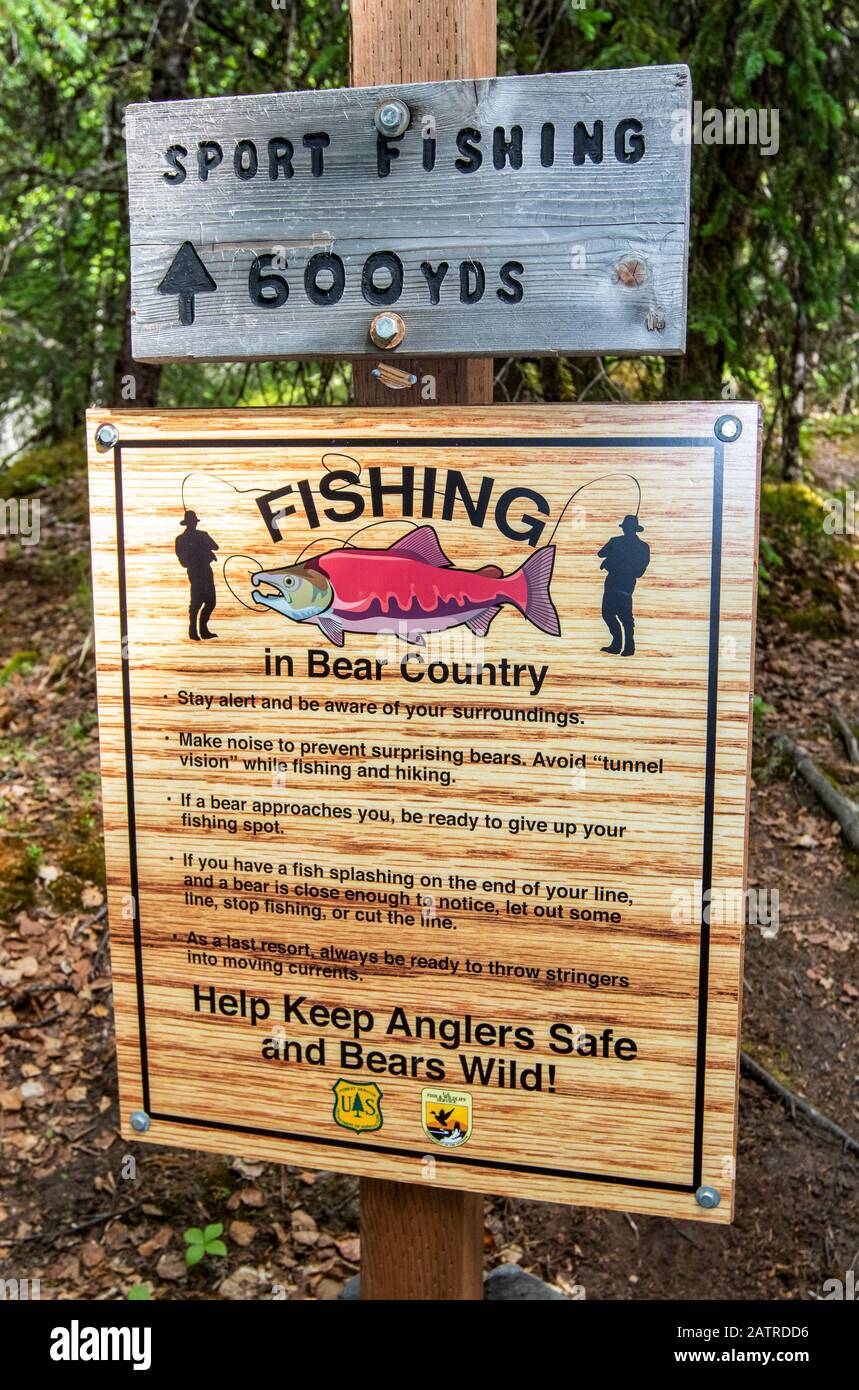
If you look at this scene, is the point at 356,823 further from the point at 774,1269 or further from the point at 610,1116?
the point at 774,1269

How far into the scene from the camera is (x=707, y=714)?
72.4 inches

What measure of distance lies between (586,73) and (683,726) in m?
1.08

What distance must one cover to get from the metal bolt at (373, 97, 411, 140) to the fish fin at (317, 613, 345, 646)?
0.83 m

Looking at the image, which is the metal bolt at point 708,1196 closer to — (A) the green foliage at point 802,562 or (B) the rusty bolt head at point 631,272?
(B) the rusty bolt head at point 631,272

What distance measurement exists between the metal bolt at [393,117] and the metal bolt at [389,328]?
0.30 metres

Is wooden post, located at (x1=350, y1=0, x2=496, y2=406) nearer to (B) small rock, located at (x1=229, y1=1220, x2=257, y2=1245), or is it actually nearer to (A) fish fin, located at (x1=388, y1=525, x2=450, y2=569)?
(A) fish fin, located at (x1=388, y1=525, x2=450, y2=569)

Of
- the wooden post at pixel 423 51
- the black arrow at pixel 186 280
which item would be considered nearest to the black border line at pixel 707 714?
the wooden post at pixel 423 51

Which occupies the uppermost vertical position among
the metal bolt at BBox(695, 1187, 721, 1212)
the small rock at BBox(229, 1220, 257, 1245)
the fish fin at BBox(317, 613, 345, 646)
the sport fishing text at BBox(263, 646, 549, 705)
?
the fish fin at BBox(317, 613, 345, 646)

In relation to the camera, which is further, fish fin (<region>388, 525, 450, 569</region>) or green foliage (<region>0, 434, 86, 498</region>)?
green foliage (<region>0, 434, 86, 498</region>)

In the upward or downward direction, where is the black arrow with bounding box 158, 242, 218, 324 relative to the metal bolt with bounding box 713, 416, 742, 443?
upward

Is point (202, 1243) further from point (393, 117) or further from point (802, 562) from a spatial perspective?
point (802, 562)

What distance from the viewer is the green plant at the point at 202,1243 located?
3215mm

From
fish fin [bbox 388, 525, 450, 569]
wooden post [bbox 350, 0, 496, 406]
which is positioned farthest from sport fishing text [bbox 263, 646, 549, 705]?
wooden post [bbox 350, 0, 496, 406]

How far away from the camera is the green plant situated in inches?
127
